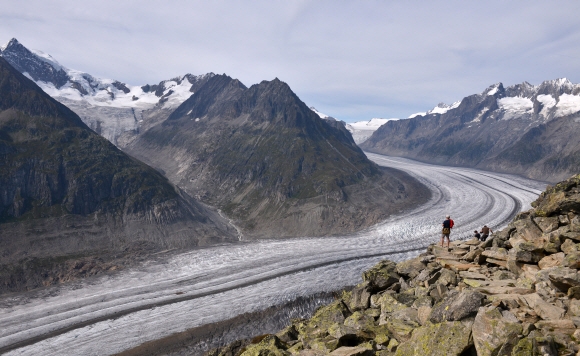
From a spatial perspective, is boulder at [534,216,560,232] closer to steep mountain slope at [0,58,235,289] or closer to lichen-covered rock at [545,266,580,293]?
lichen-covered rock at [545,266,580,293]

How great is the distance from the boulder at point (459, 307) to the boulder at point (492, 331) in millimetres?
1307

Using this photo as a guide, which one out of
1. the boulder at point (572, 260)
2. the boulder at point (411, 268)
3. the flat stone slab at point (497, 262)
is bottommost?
the boulder at point (411, 268)

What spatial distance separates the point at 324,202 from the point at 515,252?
66.2 meters

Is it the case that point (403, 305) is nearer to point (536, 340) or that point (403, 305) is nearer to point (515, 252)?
point (515, 252)

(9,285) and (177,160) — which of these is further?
(177,160)

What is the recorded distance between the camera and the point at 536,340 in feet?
38.9

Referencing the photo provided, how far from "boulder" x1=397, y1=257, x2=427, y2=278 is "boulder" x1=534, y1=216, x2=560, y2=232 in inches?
310

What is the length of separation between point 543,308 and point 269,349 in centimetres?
1323

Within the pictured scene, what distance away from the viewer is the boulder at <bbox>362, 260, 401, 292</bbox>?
25062mm

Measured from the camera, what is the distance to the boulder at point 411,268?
2533 centimetres

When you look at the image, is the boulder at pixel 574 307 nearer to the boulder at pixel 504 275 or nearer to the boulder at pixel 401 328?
the boulder at pixel 504 275

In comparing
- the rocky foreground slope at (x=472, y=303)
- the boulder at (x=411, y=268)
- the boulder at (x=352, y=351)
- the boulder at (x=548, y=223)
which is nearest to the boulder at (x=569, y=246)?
the rocky foreground slope at (x=472, y=303)

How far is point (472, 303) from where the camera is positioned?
1539 cm

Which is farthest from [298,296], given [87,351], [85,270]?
[85,270]
